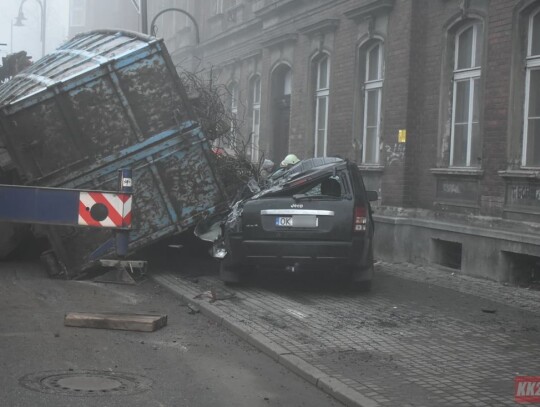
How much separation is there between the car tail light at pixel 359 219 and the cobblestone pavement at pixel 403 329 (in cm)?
90

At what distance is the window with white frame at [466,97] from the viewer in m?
12.0

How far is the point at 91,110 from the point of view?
9.86 meters

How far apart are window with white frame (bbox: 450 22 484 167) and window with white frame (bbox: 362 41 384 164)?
7.29ft

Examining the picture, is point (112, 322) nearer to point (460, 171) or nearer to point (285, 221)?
point (285, 221)

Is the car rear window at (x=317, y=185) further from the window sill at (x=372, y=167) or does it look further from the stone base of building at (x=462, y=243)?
the window sill at (x=372, y=167)

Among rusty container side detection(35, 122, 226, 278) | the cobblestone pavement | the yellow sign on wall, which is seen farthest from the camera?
the yellow sign on wall

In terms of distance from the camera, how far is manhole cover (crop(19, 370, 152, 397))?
5.37 m

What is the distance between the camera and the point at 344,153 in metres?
15.8

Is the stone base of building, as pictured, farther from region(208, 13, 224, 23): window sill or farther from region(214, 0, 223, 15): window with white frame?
region(214, 0, 223, 15): window with white frame

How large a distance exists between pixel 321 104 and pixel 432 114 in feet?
16.2

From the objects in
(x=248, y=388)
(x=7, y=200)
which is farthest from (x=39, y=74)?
(x=248, y=388)

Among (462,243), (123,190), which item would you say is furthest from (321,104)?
(123,190)

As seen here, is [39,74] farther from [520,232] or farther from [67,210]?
[520,232]

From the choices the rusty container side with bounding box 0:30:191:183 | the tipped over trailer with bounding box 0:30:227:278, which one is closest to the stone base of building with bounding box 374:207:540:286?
the tipped over trailer with bounding box 0:30:227:278
